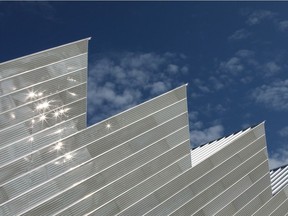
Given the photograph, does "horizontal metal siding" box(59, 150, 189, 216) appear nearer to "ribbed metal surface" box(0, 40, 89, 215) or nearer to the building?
the building

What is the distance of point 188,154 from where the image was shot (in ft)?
119

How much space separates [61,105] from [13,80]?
417 cm

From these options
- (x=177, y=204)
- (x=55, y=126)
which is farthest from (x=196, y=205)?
(x=55, y=126)

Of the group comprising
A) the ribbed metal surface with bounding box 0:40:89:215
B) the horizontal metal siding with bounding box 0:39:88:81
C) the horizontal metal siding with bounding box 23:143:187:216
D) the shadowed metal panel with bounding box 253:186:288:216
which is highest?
the horizontal metal siding with bounding box 0:39:88:81

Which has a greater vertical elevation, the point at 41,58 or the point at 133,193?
the point at 41,58

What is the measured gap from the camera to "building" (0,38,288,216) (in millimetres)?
29797

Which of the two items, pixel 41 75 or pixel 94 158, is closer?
pixel 94 158

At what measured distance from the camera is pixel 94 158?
32.1m

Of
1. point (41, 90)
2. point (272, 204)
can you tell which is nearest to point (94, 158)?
point (41, 90)

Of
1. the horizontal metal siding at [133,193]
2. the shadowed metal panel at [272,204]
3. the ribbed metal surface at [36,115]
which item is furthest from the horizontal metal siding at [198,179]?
the ribbed metal surface at [36,115]

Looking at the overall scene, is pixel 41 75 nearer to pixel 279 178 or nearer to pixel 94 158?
pixel 94 158

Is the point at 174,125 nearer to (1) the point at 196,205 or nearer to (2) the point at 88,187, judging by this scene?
(1) the point at 196,205

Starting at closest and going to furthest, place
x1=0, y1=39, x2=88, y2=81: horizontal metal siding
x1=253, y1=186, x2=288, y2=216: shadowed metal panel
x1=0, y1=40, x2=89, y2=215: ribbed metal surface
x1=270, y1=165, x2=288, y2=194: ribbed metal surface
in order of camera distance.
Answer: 1. x1=0, y1=40, x2=89, y2=215: ribbed metal surface
2. x1=0, y1=39, x2=88, y2=81: horizontal metal siding
3. x1=253, y1=186, x2=288, y2=216: shadowed metal panel
4. x1=270, y1=165, x2=288, y2=194: ribbed metal surface

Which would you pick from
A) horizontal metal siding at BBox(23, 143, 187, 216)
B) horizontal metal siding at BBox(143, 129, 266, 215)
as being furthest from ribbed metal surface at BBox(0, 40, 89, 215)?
horizontal metal siding at BBox(143, 129, 266, 215)
